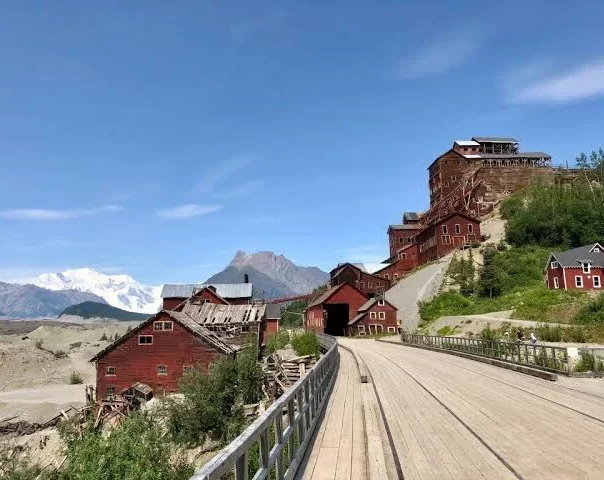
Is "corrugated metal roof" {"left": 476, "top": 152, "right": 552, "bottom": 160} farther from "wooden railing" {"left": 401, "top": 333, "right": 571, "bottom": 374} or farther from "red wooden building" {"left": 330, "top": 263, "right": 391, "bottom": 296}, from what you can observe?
"wooden railing" {"left": 401, "top": 333, "right": 571, "bottom": 374}

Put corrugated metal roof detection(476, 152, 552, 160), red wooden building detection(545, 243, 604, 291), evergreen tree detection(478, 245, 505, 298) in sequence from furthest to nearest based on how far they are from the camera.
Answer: corrugated metal roof detection(476, 152, 552, 160) < evergreen tree detection(478, 245, 505, 298) < red wooden building detection(545, 243, 604, 291)

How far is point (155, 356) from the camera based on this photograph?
42.4 metres

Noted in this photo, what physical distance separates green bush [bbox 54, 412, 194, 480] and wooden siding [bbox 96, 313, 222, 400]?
69.7 feet

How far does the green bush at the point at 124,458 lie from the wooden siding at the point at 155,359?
21235 millimetres

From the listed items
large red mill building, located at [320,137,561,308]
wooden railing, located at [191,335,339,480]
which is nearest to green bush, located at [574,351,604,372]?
wooden railing, located at [191,335,339,480]

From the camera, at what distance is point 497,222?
319ft

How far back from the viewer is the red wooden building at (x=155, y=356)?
42.0 m

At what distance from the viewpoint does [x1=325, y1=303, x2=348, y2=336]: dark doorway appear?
3312 inches

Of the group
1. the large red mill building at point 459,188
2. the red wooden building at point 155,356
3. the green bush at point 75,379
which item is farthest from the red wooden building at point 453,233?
the green bush at point 75,379

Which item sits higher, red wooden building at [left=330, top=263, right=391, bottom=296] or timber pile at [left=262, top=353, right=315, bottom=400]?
red wooden building at [left=330, top=263, right=391, bottom=296]

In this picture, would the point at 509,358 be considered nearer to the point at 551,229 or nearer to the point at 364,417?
the point at 364,417

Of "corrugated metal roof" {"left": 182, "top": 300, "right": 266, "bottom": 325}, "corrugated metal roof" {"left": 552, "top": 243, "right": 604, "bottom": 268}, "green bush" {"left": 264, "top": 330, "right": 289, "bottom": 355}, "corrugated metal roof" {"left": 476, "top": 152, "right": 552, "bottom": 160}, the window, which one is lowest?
"green bush" {"left": 264, "top": 330, "right": 289, "bottom": 355}

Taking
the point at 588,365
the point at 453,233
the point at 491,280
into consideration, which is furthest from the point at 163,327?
the point at 453,233

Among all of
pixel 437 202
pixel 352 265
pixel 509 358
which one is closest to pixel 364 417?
pixel 509 358
